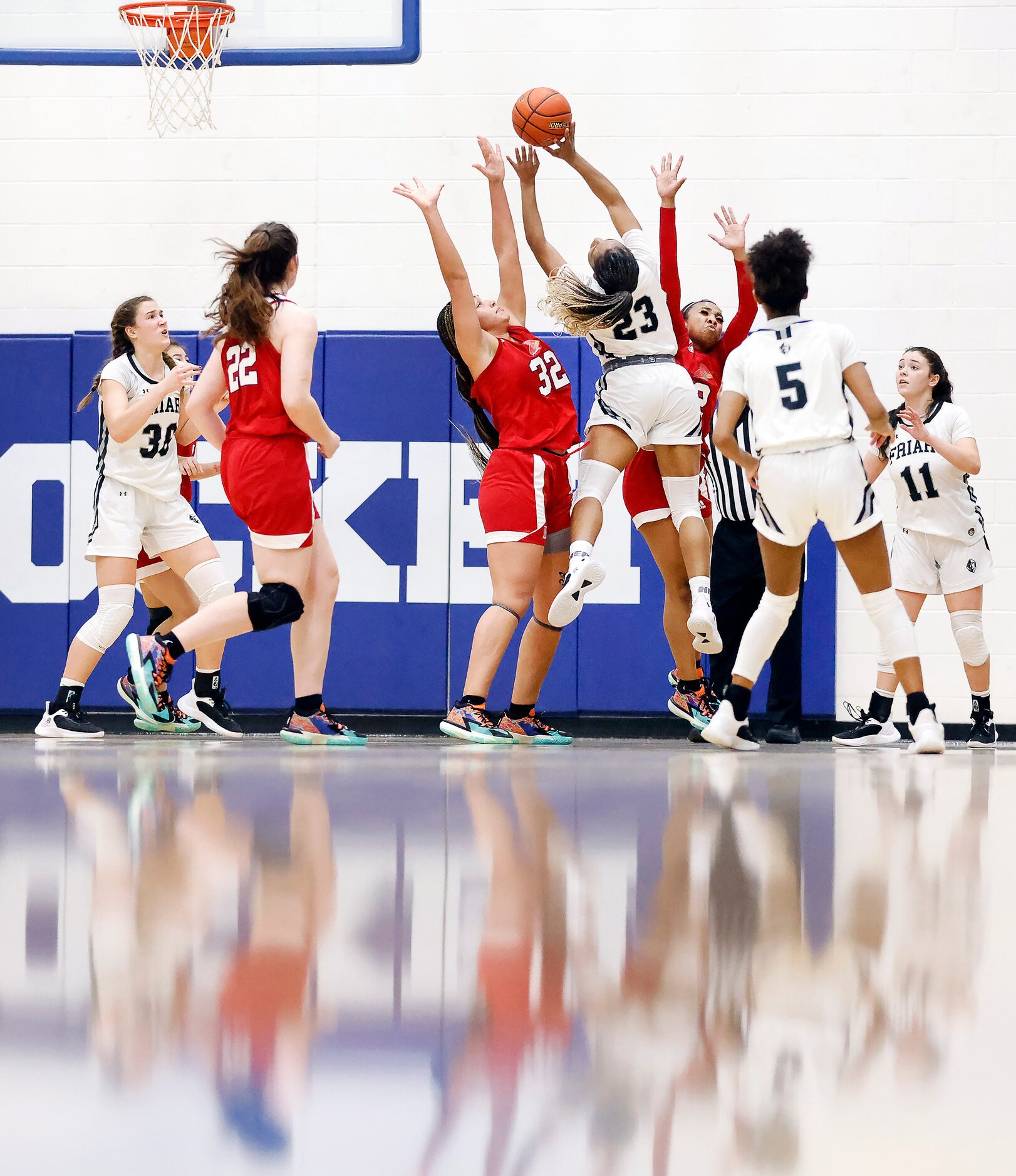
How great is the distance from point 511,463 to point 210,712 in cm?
165

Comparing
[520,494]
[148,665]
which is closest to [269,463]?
[148,665]

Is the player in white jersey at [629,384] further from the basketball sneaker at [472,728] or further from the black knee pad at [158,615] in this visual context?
the black knee pad at [158,615]

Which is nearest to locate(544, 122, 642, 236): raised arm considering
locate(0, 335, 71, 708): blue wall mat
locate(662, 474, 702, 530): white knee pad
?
locate(662, 474, 702, 530): white knee pad

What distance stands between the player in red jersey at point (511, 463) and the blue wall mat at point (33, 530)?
3.18m

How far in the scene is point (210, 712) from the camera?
16.6 ft

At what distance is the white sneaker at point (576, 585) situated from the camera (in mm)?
4309

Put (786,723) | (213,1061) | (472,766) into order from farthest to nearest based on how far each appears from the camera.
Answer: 1. (786,723)
2. (472,766)
3. (213,1061)

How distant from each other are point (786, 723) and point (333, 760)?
2.63 meters

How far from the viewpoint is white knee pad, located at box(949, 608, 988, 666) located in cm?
543

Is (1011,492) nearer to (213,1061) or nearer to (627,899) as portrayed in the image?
(627,899)

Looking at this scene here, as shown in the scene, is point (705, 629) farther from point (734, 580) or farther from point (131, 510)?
point (131, 510)

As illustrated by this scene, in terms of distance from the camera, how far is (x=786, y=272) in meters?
4.20

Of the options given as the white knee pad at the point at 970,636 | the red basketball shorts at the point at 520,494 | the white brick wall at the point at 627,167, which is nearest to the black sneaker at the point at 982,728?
the white knee pad at the point at 970,636

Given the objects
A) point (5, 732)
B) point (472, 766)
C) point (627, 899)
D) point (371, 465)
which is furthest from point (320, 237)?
point (627, 899)
